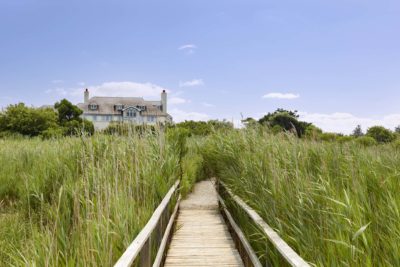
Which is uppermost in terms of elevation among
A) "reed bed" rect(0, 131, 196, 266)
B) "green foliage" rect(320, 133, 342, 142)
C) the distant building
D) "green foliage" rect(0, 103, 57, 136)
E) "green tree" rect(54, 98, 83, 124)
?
the distant building

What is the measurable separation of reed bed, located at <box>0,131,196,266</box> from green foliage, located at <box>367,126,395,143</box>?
23.3 meters

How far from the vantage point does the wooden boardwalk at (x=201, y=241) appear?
165 inches

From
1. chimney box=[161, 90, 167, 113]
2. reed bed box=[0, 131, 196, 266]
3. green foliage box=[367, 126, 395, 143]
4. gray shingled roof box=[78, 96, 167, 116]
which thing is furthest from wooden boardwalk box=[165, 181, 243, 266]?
chimney box=[161, 90, 167, 113]

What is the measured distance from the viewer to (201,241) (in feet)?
16.4

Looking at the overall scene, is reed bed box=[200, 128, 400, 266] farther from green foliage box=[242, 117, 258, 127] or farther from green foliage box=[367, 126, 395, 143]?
green foliage box=[367, 126, 395, 143]

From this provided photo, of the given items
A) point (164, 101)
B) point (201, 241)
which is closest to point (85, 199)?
point (201, 241)

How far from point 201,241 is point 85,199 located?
192 centimetres

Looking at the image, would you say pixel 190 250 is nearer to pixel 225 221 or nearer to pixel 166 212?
pixel 166 212

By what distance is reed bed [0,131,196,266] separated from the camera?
110 inches

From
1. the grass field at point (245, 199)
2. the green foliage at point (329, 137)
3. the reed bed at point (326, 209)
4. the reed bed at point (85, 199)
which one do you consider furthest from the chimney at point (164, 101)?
the reed bed at point (326, 209)

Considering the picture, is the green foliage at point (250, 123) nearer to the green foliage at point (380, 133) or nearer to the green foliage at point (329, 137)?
the green foliage at point (329, 137)

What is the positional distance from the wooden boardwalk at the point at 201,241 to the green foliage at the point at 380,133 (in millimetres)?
24330

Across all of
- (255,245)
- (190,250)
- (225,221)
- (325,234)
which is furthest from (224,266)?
(225,221)

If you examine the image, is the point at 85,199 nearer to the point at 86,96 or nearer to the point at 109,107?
the point at 109,107
